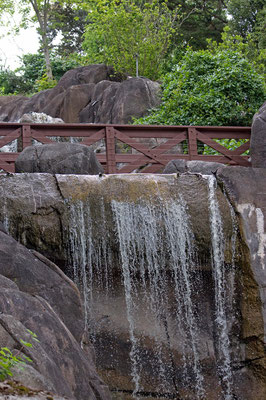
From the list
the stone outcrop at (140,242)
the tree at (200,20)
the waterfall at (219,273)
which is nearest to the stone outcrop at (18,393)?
the stone outcrop at (140,242)

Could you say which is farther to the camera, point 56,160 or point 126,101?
point 126,101

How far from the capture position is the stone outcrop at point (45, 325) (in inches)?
193

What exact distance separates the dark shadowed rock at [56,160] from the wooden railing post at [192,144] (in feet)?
8.43

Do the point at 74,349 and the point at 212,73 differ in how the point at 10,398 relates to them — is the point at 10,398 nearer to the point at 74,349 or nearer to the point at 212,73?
the point at 74,349

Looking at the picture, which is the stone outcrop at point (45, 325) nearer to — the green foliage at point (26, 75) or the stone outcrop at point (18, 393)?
the stone outcrop at point (18, 393)

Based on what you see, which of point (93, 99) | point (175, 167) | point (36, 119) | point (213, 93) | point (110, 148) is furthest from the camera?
point (93, 99)

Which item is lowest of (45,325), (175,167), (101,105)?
(45,325)

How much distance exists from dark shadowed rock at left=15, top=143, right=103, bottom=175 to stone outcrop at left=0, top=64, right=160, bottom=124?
8.78m

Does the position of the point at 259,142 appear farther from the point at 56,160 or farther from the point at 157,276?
the point at 56,160

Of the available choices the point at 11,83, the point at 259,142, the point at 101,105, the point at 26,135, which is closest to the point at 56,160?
the point at 26,135

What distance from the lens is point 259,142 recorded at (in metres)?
10.8

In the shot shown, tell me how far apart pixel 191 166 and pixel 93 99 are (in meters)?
10.5

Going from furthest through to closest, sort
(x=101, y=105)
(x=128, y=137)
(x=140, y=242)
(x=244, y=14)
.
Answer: (x=244, y=14), (x=101, y=105), (x=128, y=137), (x=140, y=242)

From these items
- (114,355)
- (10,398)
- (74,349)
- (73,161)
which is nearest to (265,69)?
(73,161)
